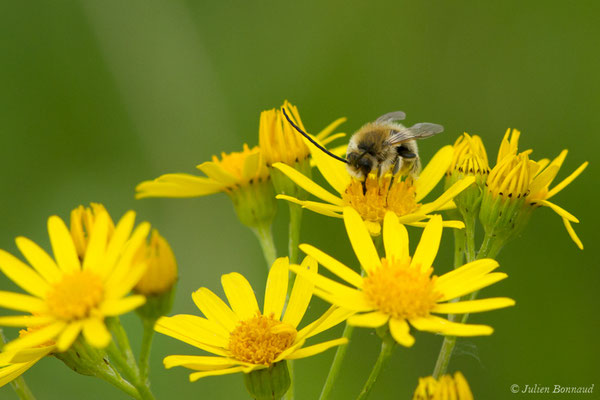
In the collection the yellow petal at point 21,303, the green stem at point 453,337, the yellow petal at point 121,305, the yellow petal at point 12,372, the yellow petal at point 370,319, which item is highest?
the yellow petal at point 21,303

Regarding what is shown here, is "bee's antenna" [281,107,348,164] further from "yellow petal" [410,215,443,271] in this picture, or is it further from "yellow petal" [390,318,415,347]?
"yellow petal" [390,318,415,347]

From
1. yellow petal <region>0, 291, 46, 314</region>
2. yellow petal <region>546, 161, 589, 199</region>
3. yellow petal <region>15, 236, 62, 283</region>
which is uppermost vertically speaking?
yellow petal <region>15, 236, 62, 283</region>

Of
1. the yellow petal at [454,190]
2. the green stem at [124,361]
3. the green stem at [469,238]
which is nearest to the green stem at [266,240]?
the yellow petal at [454,190]

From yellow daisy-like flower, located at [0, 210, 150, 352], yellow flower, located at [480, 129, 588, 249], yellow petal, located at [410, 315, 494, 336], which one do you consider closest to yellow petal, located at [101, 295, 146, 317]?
yellow daisy-like flower, located at [0, 210, 150, 352]

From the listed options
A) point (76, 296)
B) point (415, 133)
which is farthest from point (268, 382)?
point (415, 133)

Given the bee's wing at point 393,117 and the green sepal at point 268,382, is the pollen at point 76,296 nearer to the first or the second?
the green sepal at point 268,382

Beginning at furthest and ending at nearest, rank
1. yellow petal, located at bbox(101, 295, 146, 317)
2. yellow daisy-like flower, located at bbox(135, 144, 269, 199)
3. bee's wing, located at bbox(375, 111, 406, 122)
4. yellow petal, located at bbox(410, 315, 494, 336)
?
bee's wing, located at bbox(375, 111, 406, 122), yellow daisy-like flower, located at bbox(135, 144, 269, 199), yellow petal, located at bbox(410, 315, 494, 336), yellow petal, located at bbox(101, 295, 146, 317)
